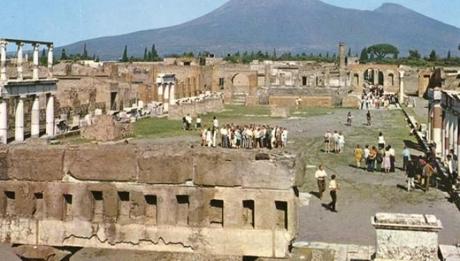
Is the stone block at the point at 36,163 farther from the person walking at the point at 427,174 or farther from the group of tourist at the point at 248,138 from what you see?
the group of tourist at the point at 248,138

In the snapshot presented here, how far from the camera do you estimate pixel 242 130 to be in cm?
2822

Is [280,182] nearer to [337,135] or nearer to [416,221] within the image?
[416,221]

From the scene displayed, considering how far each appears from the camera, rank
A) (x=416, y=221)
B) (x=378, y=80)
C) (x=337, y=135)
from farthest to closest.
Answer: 1. (x=378, y=80)
2. (x=337, y=135)
3. (x=416, y=221)

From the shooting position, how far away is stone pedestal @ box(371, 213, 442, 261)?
8.91 m

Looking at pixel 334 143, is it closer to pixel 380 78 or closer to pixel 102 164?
pixel 102 164

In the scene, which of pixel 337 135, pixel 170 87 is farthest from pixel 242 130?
pixel 170 87

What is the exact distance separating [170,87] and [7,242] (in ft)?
153

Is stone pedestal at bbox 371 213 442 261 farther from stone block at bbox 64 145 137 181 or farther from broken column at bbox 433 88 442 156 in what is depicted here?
broken column at bbox 433 88 442 156

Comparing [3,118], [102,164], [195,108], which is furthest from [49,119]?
[102,164]

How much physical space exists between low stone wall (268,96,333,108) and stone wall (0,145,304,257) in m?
53.3

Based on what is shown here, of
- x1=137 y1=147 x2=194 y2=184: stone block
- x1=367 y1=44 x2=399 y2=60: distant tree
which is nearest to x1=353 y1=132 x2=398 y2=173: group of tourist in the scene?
x1=137 y1=147 x2=194 y2=184: stone block

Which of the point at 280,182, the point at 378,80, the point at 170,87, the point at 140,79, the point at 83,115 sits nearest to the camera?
the point at 280,182

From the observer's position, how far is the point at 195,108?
45750 millimetres

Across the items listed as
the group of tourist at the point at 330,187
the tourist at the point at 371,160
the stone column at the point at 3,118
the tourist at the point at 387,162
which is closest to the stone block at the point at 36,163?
the group of tourist at the point at 330,187
